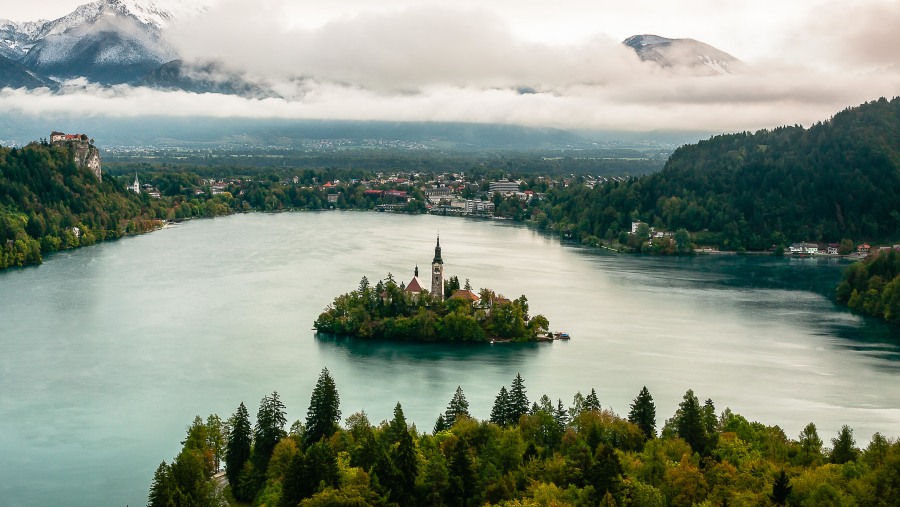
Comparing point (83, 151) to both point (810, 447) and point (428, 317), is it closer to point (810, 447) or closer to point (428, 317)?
point (428, 317)

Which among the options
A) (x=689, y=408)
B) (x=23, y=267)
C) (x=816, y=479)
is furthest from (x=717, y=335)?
(x=23, y=267)

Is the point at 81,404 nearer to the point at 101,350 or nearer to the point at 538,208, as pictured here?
the point at 101,350

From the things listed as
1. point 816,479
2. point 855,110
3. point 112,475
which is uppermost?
point 855,110

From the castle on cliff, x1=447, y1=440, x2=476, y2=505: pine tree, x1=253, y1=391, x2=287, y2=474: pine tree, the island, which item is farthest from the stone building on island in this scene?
the castle on cliff

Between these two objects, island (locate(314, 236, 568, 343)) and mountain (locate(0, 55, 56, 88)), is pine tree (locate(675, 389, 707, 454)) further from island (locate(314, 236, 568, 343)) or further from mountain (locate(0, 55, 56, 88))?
mountain (locate(0, 55, 56, 88))

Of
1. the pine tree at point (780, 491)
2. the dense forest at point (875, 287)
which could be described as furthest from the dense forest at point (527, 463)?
the dense forest at point (875, 287)

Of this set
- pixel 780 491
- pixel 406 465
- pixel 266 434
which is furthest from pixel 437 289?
pixel 780 491
